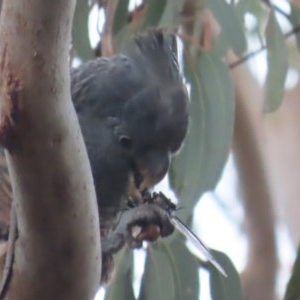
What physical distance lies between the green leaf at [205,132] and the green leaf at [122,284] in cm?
15

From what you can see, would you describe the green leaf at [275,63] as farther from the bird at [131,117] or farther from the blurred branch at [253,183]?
the blurred branch at [253,183]

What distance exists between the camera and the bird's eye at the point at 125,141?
141 centimetres

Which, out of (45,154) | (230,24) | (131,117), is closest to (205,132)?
(230,24)

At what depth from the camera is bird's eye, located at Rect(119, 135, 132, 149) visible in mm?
1413

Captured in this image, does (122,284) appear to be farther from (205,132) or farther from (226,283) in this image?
(205,132)

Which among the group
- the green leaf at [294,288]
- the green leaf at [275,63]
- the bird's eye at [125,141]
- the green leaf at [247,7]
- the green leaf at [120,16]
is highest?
the green leaf at [120,16]

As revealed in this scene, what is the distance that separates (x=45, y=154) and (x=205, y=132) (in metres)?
1.04

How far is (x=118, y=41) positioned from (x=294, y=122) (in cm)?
161

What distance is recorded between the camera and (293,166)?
3594 millimetres

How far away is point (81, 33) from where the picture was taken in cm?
204

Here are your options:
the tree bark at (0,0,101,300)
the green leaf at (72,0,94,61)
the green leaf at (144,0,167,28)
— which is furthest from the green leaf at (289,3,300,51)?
the tree bark at (0,0,101,300)

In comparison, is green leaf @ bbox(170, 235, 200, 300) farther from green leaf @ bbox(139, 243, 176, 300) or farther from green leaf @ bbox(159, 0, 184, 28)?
green leaf @ bbox(159, 0, 184, 28)

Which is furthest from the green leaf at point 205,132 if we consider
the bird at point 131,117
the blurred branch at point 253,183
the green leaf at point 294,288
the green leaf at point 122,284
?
the blurred branch at point 253,183

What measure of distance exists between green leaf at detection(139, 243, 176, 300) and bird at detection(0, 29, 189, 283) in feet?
1.56
